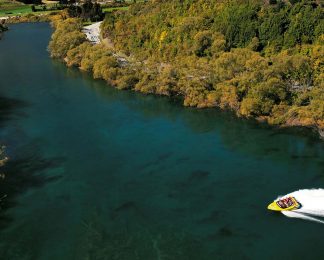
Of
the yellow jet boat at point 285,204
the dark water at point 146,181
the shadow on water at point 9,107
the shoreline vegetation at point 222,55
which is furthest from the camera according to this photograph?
the shadow on water at point 9,107

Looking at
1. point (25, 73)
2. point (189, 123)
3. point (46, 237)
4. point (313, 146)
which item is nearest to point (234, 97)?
point (189, 123)

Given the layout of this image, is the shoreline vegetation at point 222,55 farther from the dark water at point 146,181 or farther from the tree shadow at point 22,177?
the tree shadow at point 22,177

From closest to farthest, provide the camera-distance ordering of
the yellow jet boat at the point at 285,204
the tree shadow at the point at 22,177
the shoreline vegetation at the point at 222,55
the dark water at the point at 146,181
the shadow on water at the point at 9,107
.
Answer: the dark water at the point at 146,181 < the yellow jet boat at the point at 285,204 < the tree shadow at the point at 22,177 < the shoreline vegetation at the point at 222,55 < the shadow on water at the point at 9,107

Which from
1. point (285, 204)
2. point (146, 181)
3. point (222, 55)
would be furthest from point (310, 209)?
point (222, 55)

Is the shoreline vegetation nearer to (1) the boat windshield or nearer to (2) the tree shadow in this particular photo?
(1) the boat windshield

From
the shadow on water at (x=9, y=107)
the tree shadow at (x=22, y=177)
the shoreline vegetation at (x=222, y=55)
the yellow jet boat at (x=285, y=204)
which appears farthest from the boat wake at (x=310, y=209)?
the shadow on water at (x=9, y=107)

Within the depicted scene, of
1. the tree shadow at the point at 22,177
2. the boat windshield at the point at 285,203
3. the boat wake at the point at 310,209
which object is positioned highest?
the boat windshield at the point at 285,203

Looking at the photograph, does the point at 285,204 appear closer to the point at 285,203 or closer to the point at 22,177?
the point at 285,203
